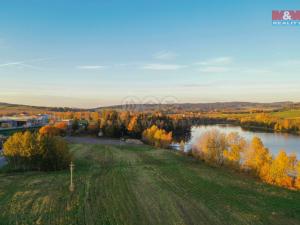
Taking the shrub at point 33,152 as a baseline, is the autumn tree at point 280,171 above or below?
below

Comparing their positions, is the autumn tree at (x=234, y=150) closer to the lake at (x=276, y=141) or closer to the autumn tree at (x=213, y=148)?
the autumn tree at (x=213, y=148)

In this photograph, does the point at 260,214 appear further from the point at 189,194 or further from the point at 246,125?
the point at 246,125

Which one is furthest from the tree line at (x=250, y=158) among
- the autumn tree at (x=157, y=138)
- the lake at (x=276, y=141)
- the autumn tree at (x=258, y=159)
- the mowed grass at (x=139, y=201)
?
the autumn tree at (x=157, y=138)

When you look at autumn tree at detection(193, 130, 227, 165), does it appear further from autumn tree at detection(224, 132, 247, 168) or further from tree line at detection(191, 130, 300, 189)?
autumn tree at detection(224, 132, 247, 168)

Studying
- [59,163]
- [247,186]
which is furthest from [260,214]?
[59,163]

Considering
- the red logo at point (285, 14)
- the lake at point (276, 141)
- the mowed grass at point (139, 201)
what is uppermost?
the red logo at point (285, 14)

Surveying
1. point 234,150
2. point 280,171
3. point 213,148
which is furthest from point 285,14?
point 213,148

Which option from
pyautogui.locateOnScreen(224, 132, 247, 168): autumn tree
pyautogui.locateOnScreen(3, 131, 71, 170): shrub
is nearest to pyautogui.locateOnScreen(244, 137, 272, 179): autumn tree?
pyautogui.locateOnScreen(224, 132, 247, 168): autumn tree
